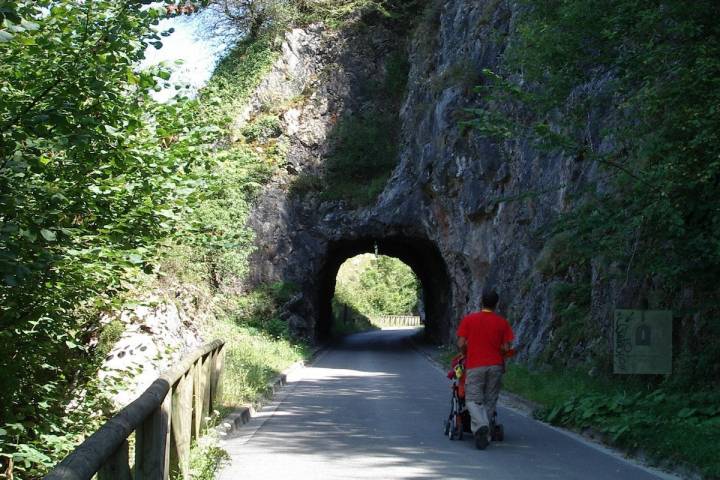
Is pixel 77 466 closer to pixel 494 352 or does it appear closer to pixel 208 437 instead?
pixel 208 437

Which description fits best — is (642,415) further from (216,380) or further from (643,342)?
(216,380)

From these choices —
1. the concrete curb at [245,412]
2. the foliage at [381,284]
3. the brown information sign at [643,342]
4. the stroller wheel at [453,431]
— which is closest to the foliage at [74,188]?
the concrete curb at [245,412]

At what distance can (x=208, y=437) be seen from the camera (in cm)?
868

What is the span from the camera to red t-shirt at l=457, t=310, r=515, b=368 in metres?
9.24

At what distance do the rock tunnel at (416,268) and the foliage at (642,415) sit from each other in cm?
2097

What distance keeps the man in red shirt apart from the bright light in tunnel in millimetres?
49082

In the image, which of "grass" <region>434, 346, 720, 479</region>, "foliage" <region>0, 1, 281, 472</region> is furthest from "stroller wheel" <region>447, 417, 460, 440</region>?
"foliage" <region>0, 1, 281, 472</region>

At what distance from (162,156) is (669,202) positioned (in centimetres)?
624

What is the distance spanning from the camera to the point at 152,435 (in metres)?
5.40

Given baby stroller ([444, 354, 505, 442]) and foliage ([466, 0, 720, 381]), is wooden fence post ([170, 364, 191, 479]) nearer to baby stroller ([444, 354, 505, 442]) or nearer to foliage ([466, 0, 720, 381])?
baby stroller ([444, 354, 505, 442])

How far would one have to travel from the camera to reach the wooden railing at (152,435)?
3436 millimetres

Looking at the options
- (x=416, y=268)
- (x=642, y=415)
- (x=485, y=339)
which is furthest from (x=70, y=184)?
(x=416, y=268)

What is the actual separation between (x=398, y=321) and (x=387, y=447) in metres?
64.3

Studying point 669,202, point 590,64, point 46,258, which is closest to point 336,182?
point 590,64
